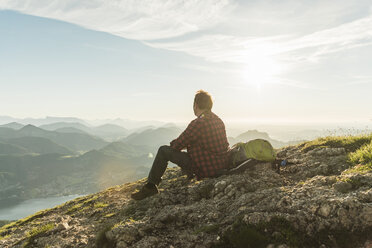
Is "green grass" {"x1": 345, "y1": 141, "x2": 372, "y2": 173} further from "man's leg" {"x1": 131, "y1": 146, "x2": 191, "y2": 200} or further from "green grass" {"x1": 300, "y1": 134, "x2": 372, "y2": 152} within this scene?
"man's leg" {"x1": 131, "y1": 146, "x2": 191, "y2": 200}

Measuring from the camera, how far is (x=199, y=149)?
823 centimetres

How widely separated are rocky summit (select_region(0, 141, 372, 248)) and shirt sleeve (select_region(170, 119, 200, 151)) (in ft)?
5.83

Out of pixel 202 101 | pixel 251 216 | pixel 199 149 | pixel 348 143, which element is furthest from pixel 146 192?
pixel 348 143

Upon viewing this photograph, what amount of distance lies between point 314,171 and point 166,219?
575 cm

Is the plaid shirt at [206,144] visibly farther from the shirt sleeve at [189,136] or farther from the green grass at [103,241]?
the green grass at [103,241]

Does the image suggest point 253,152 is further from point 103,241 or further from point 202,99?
point 103,241

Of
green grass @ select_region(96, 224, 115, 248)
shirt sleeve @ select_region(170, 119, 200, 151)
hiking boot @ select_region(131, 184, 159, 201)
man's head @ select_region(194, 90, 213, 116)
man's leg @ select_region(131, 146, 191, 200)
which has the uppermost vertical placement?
man's head @ select_region(194, 90, 213, 116)

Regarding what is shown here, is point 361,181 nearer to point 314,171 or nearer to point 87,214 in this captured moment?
point 314,171

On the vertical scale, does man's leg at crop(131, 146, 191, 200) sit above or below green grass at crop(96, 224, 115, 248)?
above

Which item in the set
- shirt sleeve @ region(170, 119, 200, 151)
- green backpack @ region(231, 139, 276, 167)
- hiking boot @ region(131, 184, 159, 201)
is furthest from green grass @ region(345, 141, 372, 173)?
hiking boot @ region(131, 184, 159, 201)

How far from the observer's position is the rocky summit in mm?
4227

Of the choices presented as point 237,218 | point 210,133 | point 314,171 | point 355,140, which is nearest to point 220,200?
point 237,218

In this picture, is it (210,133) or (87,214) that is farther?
(87,214)

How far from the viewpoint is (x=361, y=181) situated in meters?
5.48
